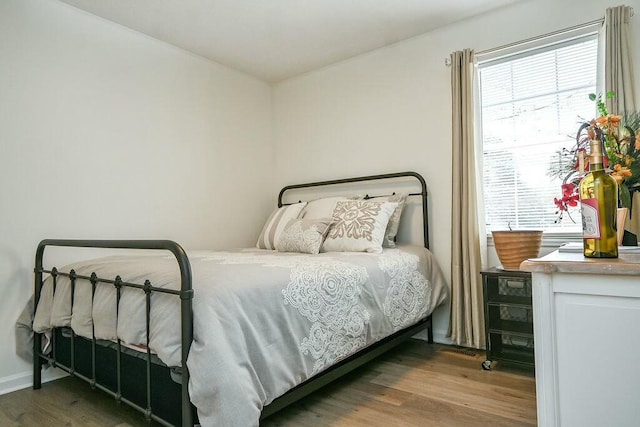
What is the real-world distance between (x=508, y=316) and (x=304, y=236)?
4.43ft

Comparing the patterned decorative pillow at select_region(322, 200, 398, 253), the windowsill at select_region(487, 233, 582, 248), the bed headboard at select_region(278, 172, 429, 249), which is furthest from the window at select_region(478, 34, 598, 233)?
the patterned decorative pillow at select_region(322, 200, 398, 253)

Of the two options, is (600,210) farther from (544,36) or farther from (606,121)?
(544,36)

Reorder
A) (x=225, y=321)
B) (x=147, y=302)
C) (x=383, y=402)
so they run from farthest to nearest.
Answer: (x=383, y=402), (x=147, y=302), (x=225, y=321)

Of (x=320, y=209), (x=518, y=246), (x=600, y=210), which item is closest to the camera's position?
(x=600, y=210)

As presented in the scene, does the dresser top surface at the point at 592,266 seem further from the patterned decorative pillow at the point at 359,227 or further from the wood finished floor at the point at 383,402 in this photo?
the patterned decorative pillow at the point at 359,227

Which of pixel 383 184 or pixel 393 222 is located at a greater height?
pixel 383 184

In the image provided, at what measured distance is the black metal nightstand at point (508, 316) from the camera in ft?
7.22

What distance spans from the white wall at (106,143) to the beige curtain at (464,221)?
1.87 metres

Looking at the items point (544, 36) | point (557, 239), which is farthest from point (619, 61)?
point (557, 239)

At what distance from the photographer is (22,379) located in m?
2.17

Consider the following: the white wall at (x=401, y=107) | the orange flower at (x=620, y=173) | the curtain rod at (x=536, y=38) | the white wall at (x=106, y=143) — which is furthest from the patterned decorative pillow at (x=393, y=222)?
the orange flower at (x=620, y=173)

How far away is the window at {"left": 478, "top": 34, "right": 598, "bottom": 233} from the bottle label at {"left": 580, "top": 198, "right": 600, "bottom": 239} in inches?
57.7

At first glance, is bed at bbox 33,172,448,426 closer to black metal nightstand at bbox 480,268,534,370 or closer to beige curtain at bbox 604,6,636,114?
black metal nightstand at bbox 480,268,534,370

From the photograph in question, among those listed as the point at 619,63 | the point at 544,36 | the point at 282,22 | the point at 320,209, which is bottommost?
the point at 320,209
